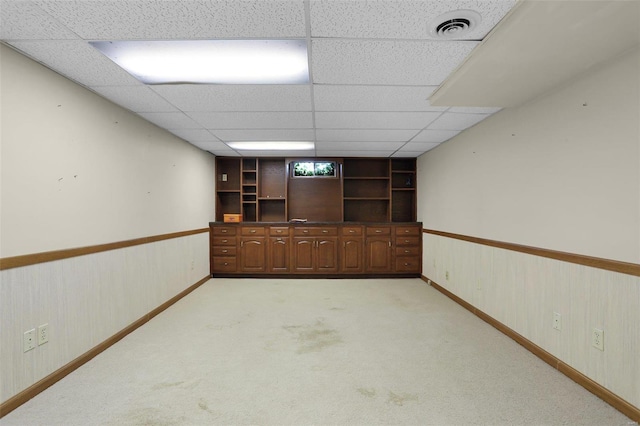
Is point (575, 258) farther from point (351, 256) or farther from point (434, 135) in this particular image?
point (351, 256)

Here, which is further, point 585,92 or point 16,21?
point 585,92

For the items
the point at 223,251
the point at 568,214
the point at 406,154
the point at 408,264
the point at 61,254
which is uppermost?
the point at 406,154

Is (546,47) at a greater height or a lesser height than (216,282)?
greater

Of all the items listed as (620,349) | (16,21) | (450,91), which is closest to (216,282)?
(16,21)

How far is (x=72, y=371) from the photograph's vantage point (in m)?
2.22

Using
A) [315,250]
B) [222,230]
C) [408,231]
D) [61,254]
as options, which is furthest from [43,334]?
[408,231]

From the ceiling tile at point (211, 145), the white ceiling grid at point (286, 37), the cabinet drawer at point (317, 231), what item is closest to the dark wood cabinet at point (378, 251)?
the cabinet drawer at point (317, 231)

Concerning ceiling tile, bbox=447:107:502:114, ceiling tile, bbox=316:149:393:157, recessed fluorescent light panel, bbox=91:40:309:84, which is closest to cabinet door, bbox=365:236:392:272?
ceiling tile, bbox=316:149:393:157

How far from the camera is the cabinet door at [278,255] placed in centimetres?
534

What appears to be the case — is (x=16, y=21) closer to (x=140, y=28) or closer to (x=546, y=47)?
(x=140, y=28)

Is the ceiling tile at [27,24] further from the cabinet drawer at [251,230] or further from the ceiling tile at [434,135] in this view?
the cabinet drawer at [251,230]

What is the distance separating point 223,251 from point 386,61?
170 inches

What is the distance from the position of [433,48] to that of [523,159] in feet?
5.14

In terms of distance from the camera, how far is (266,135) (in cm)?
395
